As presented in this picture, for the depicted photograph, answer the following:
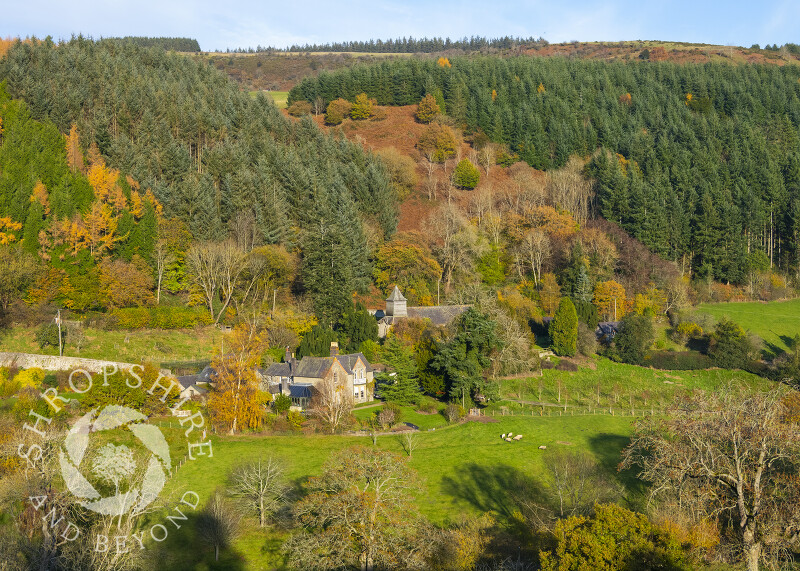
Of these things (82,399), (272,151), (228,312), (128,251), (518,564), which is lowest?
(518,564)

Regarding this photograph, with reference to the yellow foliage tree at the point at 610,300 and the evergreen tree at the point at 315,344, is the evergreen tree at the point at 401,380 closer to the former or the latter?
the evergreen tree at the point at 315,344

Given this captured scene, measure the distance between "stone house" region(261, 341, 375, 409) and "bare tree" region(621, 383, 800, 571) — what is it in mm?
27403

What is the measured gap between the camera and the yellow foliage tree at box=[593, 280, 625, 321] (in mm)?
70500

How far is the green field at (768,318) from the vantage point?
65438mm

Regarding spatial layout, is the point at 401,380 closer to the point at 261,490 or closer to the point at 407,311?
the point at 407,311

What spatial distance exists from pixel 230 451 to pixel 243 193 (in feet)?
131

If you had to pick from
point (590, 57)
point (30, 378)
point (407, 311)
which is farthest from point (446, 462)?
point (590, 57)

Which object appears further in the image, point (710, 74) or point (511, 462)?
point (710, 74)

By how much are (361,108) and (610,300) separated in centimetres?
6117

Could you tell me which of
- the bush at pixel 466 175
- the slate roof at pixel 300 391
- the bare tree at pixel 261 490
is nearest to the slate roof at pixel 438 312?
the slate roof at pixel 300 391

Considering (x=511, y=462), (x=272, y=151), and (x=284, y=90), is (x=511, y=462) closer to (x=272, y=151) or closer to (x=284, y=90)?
(x=272, y=151)

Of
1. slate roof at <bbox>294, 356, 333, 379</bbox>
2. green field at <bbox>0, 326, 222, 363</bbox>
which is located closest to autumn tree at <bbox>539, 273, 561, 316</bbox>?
slate roof at <bbox>294, 356, 333, 379</bbox>

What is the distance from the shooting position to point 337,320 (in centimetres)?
6312

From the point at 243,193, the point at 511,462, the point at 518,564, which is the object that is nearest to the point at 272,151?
the point at 243,193
